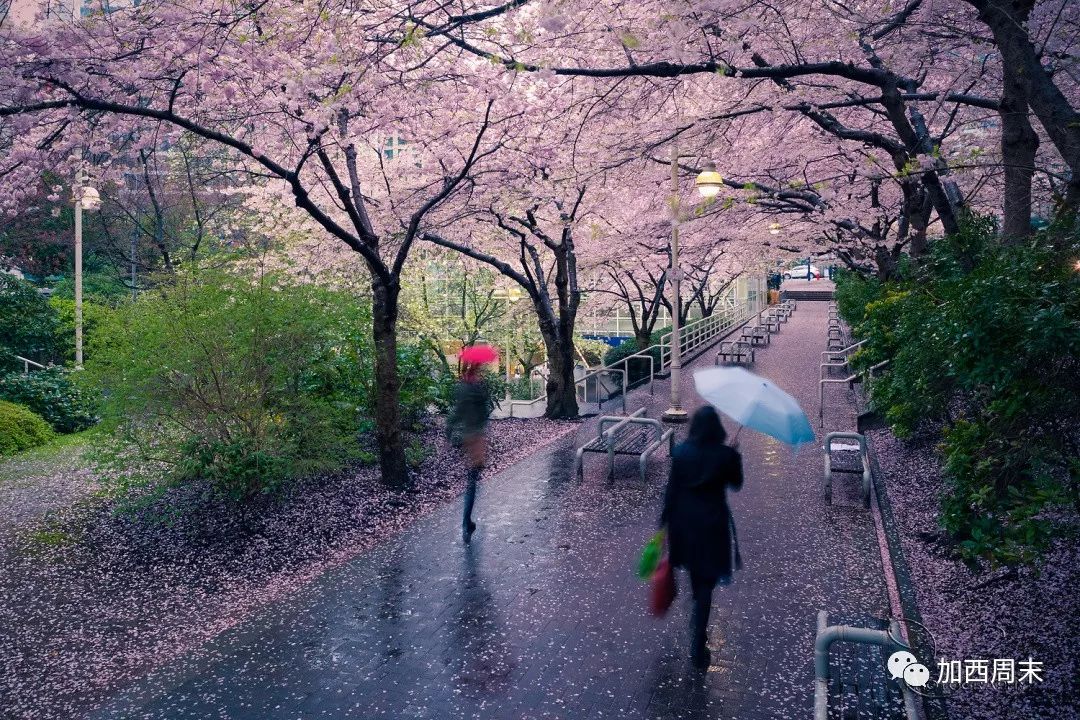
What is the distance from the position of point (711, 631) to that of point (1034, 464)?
2408mm

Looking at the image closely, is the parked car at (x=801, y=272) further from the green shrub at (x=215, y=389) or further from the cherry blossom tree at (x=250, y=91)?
the green shrub at (x=215, y=389)

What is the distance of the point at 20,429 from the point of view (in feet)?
45.6

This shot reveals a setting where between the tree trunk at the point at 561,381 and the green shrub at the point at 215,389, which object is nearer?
the green shrub at the point at 215,389

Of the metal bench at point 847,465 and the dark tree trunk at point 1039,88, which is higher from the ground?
the dark tree trunk at point 1039,88

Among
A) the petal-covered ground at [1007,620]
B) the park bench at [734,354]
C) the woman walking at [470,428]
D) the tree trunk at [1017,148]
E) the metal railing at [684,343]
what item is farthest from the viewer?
the park bench at [734,354]

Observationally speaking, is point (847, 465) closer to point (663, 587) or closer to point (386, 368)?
point (663, 587)

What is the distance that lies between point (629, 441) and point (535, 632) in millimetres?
5000

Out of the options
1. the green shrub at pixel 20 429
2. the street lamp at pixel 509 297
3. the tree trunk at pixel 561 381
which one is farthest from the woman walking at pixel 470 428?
the green shrub at pixel 20 429

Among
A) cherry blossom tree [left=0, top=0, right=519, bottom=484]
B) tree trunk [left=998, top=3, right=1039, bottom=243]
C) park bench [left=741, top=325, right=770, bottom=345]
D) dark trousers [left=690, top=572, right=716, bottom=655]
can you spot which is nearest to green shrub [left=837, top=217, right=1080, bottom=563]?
dark trousers [left=690, top=572, right=716, bottom=655]

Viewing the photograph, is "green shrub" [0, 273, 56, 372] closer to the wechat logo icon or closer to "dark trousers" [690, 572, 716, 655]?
"dark trousers" [690, 572, 716, 655]

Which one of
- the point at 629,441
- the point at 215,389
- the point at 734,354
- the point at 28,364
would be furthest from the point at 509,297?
the point at 215,389

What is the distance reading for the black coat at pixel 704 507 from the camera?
460cm

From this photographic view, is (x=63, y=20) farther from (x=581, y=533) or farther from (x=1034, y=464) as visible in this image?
(x=1034, y=464)

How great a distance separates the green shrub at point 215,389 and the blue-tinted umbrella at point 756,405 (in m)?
4.57
